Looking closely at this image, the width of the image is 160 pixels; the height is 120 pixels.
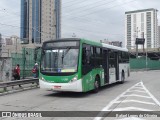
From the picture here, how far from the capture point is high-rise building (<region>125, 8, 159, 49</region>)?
3426 inches

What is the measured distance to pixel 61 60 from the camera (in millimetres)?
14555

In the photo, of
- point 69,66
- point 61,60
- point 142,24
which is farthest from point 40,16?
point 142,24

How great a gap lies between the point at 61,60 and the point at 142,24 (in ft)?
256

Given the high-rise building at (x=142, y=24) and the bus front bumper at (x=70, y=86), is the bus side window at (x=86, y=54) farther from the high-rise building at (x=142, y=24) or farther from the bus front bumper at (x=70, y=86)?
the high-rise building at (x=142, y=24)

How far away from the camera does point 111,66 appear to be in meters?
20.2

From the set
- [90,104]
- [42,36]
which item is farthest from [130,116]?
[42,36]

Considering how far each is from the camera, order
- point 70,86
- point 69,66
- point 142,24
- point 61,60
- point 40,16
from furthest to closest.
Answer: point 142,24
point 40,16
point 61,60
point 69,66
point 70,86

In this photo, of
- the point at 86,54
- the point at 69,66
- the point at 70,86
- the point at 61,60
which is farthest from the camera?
the point at 86,54

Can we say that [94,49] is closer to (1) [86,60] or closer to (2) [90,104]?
(1) [86,60]

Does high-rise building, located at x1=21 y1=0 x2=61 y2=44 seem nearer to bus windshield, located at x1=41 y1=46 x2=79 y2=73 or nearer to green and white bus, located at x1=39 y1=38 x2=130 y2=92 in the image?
green and white bus, located at x1=39 y1=38 x2=130 y2=92

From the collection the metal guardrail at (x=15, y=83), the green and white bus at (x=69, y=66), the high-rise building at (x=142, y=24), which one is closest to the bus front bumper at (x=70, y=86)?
the green and white bus at (x=69, y=66)

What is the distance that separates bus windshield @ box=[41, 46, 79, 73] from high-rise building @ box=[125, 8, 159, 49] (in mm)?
71443

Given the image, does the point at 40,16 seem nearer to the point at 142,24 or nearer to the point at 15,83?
the point at 15,83

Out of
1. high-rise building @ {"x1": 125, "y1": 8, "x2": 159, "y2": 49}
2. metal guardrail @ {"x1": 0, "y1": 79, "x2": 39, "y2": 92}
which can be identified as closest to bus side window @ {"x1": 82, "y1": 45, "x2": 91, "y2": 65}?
metal guardrail @ {"x1": 0, "y1": 79, "x2": 39, "y2": 92}
